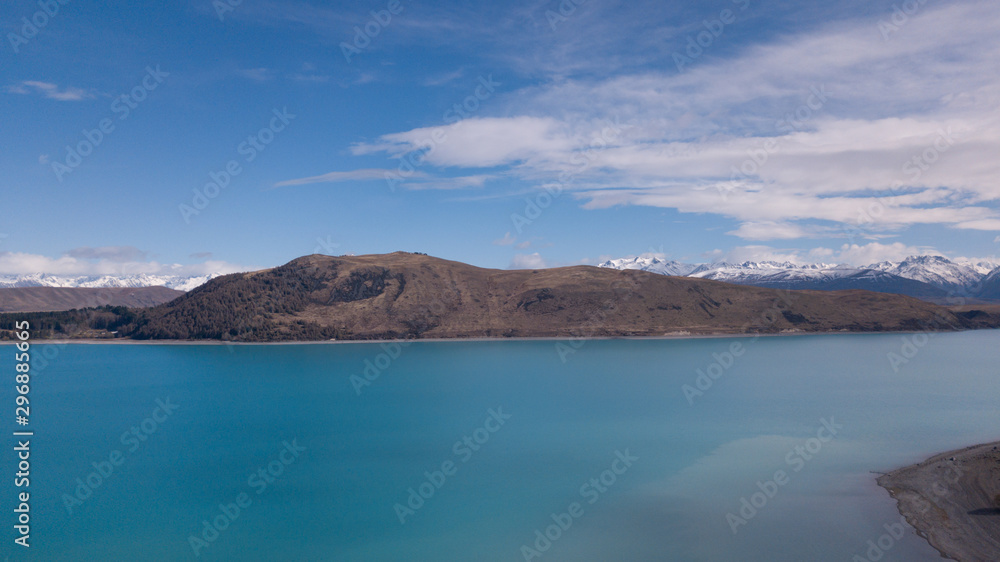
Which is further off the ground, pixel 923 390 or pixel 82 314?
pixel 82 314

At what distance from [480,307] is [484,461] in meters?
123

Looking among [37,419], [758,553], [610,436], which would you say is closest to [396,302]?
[37,419]

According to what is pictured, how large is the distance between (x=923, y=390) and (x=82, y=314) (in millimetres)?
201404

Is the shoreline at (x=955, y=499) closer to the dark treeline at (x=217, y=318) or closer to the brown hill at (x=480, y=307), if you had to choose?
the brown hill at (x=480, y=307)

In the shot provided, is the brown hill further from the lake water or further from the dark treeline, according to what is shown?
the lake water

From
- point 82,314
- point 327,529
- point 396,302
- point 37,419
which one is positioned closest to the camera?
point 327,529

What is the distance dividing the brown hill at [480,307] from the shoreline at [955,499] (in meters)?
114

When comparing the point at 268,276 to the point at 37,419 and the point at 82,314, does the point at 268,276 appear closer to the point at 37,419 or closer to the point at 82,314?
the point at 82,314

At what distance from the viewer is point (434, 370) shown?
9075 centimetres

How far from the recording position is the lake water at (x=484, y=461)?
27453 millimetres

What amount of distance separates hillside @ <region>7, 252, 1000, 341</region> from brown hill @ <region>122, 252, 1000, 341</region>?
1.11ft

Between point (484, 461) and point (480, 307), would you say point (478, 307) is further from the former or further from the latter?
point (484, 461)

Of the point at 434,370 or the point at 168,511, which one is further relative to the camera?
the point at 434,370

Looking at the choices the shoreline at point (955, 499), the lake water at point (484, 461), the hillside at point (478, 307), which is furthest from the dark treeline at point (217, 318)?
the shoreline at point (955, 499)
